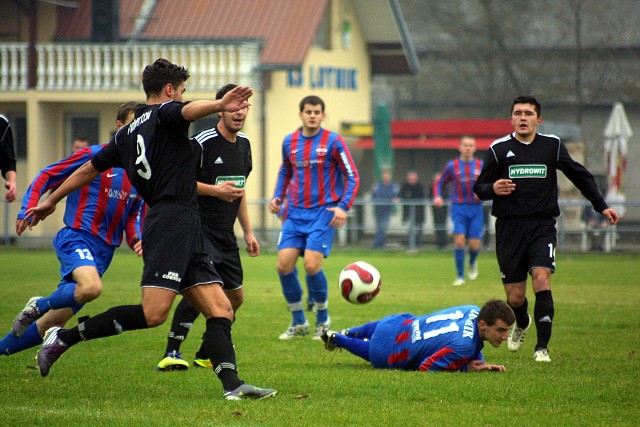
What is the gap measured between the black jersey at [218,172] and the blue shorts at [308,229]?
1.98 m

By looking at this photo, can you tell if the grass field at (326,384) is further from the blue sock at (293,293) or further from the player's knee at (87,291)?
the player's knee at (87,291)

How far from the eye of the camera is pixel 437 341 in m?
8.14

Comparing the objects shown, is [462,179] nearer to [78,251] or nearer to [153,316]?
[78,251]

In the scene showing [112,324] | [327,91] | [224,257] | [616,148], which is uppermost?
[327,91]

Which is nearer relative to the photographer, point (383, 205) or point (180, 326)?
point (180, 326)

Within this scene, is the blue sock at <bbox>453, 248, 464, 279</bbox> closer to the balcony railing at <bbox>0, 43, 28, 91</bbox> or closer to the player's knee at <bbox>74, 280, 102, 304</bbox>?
the player's knee at <bbox>74, 280, 102, 304</bbox>

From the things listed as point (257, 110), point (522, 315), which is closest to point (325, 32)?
point (257, 110)

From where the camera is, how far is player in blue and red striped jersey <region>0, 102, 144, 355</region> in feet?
26.0

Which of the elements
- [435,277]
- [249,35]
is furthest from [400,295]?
→ [249,35]

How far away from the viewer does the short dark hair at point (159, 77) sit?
6863 mm

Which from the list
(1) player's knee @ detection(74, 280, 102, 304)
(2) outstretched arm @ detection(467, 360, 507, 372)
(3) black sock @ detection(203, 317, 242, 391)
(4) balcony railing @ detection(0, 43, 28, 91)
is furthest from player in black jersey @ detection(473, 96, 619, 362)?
(4) balcony railing @ detection(0, 43, 28, 91)

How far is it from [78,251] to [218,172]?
1319 millimetres

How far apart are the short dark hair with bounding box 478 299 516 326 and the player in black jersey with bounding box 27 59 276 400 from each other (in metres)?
1.79

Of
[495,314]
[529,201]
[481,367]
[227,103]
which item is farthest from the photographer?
[529,201]
